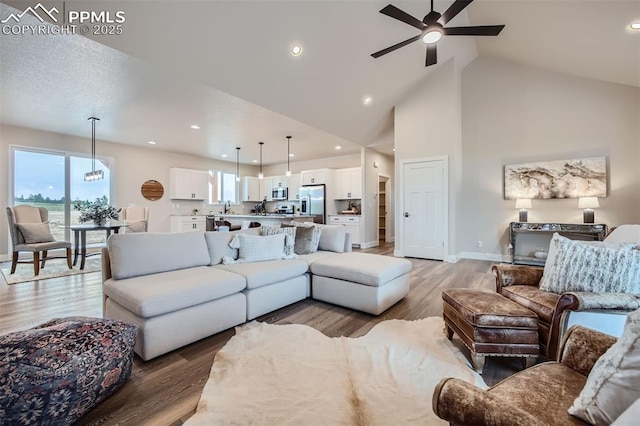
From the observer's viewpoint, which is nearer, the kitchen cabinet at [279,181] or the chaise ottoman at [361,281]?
the chaise ottoman at [361,281]

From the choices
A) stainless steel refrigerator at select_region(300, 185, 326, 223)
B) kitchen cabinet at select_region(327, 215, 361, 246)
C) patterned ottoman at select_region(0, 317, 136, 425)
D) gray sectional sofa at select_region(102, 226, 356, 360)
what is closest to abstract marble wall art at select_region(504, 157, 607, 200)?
kitchen cabinet at select_region(327, 215, 361, 246)

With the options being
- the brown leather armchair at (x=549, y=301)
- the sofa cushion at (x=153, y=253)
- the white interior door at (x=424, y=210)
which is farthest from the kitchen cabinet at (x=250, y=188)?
the brown leather armchair at (x=549, y=301)

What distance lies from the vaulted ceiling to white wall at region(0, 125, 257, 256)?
1.21 feet

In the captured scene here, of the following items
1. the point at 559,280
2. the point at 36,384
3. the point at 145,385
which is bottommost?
the point at 145,385

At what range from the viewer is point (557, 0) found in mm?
3225

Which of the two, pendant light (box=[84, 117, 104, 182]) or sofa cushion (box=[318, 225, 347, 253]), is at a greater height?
pendant light (box=[84, 117, 104, 182])

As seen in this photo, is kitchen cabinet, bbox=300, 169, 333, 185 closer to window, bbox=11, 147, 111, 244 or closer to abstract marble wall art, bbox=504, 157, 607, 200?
abstract marble wall art, bbox=504, 157, 607, 200

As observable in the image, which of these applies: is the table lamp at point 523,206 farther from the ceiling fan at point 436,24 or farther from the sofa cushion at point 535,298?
the sofa cushion at point 535,298

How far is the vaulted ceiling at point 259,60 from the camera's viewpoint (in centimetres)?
297

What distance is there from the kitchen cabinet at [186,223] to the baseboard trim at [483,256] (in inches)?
272

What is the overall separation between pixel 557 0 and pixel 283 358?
195 inches

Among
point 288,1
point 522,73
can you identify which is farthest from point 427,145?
point 288,1

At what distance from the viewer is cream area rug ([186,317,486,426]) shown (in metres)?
1.38

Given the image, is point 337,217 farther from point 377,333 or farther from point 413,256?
point 377,333
